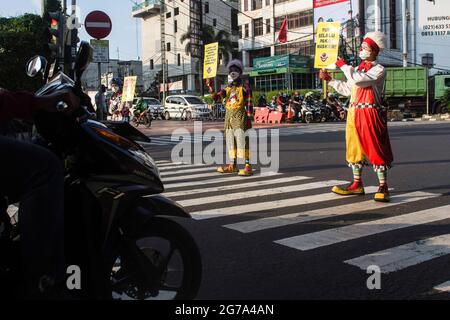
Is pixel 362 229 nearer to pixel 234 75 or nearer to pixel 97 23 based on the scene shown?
pixel 234 75

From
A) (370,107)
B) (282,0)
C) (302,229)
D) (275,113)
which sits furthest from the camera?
(282,0)

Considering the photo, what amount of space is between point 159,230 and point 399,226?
2.76m

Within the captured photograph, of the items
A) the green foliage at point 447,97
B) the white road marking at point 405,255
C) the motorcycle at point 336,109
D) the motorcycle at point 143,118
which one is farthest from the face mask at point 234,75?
the green foliage at point 447,97

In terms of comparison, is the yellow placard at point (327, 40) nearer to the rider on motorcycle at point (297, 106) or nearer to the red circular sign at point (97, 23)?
the red circular sign at point (97, 23)

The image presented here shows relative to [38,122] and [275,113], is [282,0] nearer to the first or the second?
[275,113]

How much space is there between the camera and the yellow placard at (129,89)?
22.6m

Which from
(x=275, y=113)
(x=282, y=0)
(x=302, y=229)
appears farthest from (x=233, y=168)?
(x=282, y=0)

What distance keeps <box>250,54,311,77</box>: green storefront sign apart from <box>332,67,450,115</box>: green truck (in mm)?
20333

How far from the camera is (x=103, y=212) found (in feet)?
8.16

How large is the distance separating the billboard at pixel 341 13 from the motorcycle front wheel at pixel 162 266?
139 ft

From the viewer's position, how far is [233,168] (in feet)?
27.9

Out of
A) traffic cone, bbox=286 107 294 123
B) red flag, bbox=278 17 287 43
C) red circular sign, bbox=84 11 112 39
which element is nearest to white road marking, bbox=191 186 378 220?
red circular sign, bbox=84 11 112 39

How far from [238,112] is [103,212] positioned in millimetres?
5750

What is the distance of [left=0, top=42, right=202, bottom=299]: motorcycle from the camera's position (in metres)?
2.42
